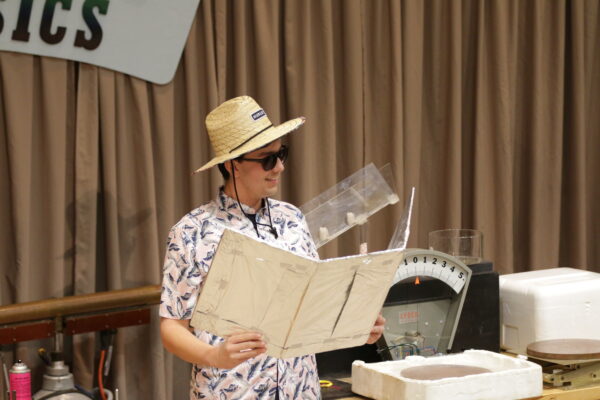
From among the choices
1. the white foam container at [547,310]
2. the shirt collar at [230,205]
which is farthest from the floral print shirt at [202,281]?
the white foam container at [547,310]

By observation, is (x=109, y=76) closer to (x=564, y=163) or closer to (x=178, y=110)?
(x=178, y=110)

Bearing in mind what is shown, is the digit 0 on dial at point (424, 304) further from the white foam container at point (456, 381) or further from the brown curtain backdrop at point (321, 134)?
the brown curtain backdrop at point (321, 134)

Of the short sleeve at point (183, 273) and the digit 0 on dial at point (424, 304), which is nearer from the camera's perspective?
the short sleeve at point (183, 273)

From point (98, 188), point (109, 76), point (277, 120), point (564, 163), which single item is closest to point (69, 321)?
point (98, 188)

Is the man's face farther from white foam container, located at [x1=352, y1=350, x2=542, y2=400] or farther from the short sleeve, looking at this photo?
white foam container, located at [x1=352, y1=350, x2=542, y2=400]

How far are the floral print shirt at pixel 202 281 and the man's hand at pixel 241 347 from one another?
0.74 feet

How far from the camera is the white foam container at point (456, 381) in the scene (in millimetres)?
2158

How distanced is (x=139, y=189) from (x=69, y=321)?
503mm

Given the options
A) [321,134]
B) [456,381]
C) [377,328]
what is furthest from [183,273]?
[321,134]

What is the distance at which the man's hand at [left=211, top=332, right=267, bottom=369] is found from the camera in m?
1.78

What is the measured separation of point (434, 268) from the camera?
257 centimetres

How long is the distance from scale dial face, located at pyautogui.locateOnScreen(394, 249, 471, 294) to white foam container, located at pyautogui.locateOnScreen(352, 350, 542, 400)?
248 millimetres

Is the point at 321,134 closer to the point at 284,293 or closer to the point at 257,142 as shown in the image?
the point at 257,142

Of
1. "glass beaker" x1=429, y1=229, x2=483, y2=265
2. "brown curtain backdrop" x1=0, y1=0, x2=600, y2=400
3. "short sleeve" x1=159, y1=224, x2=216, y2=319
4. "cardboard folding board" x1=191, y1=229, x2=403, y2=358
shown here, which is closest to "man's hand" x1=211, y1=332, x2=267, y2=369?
"cardboard folding board" x1=191, y1=229, x2=403, y2=358
